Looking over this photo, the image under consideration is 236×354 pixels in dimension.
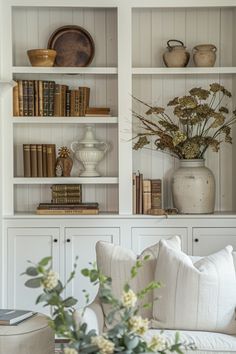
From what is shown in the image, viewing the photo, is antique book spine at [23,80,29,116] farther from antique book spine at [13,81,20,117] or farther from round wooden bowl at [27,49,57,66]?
round wooden bowl at [27,49,57,66]

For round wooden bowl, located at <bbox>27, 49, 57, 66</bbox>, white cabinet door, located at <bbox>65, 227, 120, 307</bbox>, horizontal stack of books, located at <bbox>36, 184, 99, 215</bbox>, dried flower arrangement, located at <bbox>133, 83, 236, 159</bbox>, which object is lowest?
white cabinet door, located at <bbox>65, 227, 120, 307</bbox>

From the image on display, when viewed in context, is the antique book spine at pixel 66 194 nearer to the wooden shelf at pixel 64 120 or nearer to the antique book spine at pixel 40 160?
the antique book spine at pixel 40 160

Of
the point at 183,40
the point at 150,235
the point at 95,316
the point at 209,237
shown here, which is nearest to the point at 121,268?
the point at 95,316

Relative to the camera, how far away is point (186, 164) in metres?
4.80

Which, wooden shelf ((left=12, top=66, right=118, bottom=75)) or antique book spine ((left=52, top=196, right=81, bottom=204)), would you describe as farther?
antique book spine ((left=52, top=196, right=81, bottom=204))

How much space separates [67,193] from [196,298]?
189 cm

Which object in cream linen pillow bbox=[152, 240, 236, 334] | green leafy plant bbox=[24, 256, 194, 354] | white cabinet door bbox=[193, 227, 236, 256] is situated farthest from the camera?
white cabinet door bbox=[193, 227, 236, 256]

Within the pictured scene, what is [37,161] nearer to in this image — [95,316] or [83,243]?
[83,243]

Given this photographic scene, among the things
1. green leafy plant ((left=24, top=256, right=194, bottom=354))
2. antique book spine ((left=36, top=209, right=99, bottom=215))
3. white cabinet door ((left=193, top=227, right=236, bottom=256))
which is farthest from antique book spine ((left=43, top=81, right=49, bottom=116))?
green leafy plant ((left=24, top=256, right=194, bottom=354))

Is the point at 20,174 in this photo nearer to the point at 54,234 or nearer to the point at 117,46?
the point at 54,234

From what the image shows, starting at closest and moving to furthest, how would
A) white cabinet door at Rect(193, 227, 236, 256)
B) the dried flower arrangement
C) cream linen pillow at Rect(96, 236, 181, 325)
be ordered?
1. cream linen pillow at Rect(96, 236, 181, 325)
2. the dried flower arrangement
3. white cabinet door at Rect(193, 227, 236, 256)

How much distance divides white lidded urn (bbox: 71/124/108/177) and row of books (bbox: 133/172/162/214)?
0.30 metres

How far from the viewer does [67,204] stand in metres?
4.87

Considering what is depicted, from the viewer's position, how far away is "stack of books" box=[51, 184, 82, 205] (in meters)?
4.91
